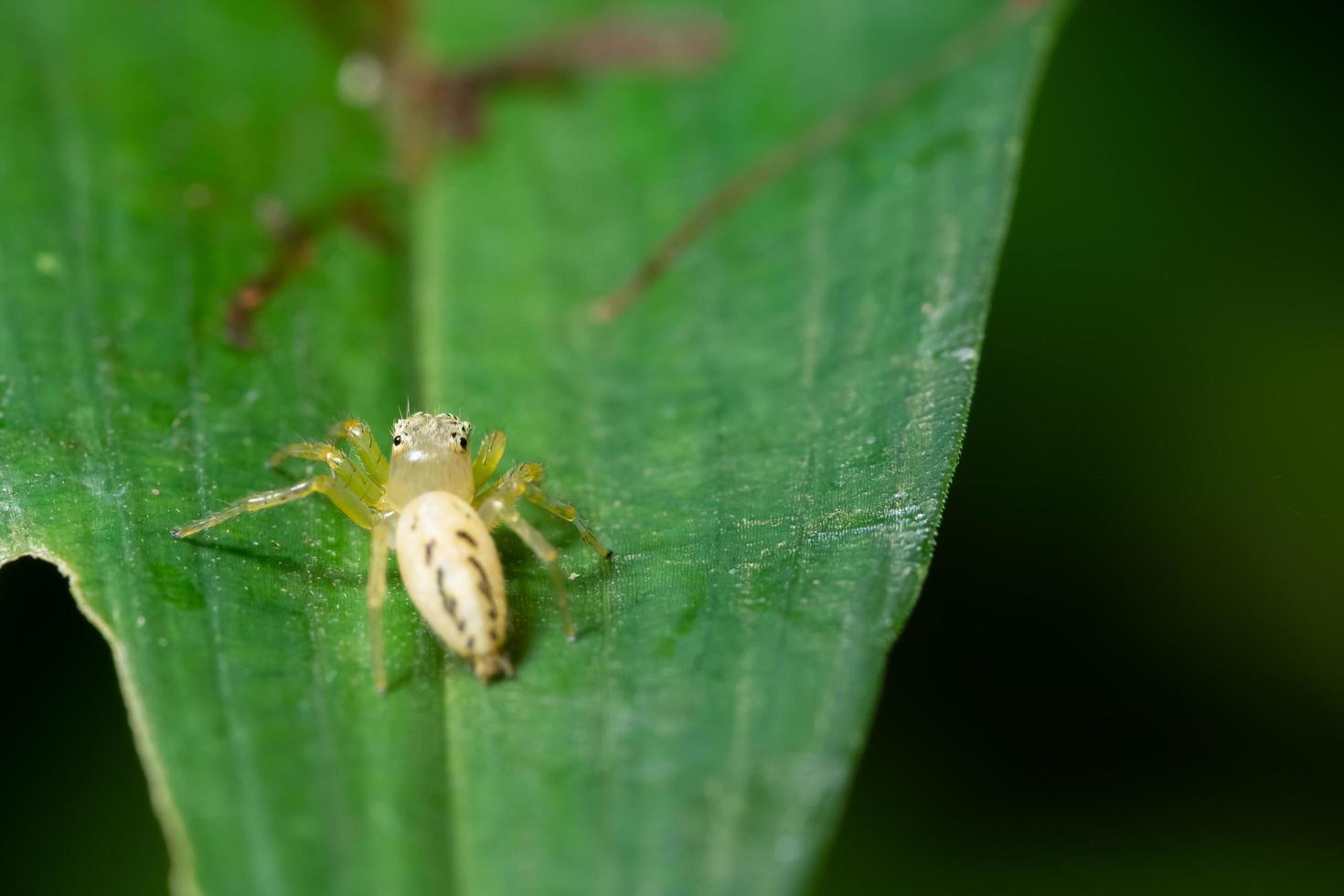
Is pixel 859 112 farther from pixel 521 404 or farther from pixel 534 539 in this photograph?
pixel 534 539

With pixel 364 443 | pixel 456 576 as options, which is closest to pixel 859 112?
pixel 364 443

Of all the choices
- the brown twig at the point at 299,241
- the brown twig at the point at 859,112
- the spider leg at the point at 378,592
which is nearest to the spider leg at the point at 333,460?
the spider leg at the point at 378,592

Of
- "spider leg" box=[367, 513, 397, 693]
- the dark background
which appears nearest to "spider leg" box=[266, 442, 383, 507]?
"spider leg" box=[367, 513, 397, 693]

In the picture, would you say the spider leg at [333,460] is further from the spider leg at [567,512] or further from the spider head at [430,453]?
the spider leg at [567,512]

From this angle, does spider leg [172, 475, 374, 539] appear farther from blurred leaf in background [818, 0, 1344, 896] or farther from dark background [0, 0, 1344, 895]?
blurred leaf in background [818, 0, 1344, 896]

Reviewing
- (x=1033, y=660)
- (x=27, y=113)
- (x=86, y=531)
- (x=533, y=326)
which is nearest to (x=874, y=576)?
(x=1033, y=660)

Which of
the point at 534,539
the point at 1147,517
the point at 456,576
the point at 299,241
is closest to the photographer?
the point at 456,576
